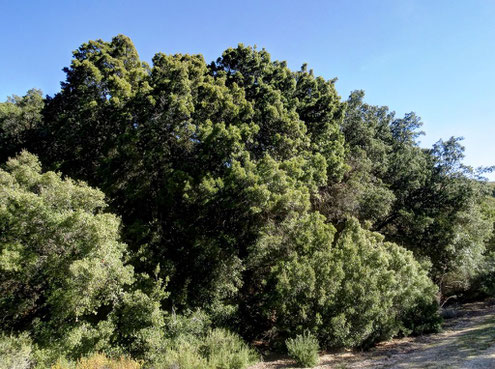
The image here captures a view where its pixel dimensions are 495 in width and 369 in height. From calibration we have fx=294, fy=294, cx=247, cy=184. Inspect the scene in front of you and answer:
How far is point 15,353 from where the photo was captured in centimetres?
857

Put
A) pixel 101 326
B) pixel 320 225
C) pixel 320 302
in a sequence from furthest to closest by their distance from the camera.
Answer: pixel 320 225 → pixel 320 302 → pixel 101 326

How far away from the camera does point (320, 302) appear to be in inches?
436

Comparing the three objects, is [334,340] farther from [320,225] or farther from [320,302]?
[320,225]

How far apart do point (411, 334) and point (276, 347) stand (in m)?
7.74

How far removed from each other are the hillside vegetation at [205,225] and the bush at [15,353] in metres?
0.05

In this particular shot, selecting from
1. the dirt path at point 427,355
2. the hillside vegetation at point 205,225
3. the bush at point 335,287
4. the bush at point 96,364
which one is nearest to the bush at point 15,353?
the hillside vegetation at point 205,225

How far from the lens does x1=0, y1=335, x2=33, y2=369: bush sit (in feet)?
26.8

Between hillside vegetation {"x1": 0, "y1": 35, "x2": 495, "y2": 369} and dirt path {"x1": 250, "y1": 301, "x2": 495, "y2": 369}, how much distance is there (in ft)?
2.06

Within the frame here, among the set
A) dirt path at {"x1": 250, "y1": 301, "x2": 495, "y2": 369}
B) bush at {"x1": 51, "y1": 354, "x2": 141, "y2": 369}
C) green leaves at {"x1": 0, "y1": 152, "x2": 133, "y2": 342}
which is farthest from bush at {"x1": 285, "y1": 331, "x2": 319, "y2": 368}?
green leaves at {"x1": 0, "y1": 152, "x2": 133, "y2": 342}

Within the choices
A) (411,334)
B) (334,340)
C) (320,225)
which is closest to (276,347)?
(334,340)

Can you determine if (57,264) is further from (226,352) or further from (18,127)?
(18,127)

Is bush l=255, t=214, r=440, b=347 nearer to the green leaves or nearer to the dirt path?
the dirt path

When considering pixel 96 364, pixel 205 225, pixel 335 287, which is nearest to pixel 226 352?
pixel 96 364

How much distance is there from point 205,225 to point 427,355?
404 inches
